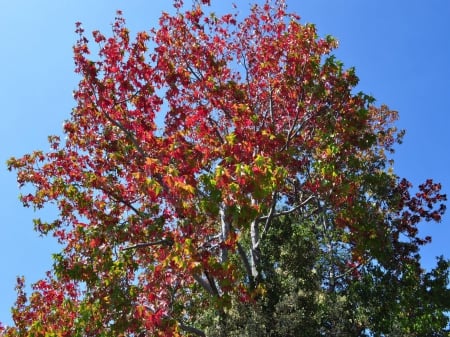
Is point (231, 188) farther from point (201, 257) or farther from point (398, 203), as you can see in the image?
point (398, 203)

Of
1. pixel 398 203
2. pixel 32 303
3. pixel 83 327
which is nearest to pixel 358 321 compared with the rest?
pixel 398 203

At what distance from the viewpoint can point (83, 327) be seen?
11086 mm

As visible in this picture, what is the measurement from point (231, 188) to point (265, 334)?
11.6 feet

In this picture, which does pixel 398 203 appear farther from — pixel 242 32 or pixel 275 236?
pixel 242 32

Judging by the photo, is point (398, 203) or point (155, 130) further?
point (398, 203)

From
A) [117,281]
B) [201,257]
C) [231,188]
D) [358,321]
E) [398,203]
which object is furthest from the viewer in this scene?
[398,203]

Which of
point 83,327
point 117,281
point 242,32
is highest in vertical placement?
point 242,32

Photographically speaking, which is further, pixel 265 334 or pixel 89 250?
pixel 89 250

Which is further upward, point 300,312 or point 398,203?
point 398,203

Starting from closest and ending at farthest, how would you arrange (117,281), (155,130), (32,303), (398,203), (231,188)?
(231,188)
(117,281)
(155,130)
(32,303)
(398,203)

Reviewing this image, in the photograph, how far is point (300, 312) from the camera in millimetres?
10562

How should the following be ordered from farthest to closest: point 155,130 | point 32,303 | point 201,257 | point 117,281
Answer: point 32,303, point 155,130, point 117,281, point 201,257

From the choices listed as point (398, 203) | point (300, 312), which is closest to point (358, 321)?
point (300, 312)

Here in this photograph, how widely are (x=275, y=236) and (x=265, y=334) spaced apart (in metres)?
3.91
